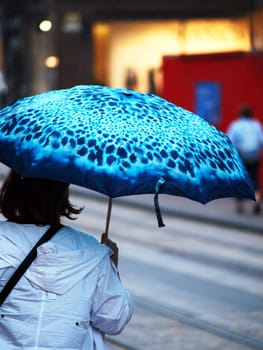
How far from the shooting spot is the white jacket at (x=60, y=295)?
128 inches

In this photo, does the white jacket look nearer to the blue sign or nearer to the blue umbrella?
the blue umbrella

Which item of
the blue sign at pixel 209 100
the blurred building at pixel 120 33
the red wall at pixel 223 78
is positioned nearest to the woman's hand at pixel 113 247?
the red wall at pixel 223 78

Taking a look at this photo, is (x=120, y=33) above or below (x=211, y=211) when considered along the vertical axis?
above

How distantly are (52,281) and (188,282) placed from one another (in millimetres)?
7287

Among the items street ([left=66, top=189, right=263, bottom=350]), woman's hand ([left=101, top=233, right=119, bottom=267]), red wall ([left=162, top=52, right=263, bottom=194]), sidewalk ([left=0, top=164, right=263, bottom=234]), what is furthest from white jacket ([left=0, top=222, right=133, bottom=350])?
red wall ([left=162, top=52, right=263, bottom=194])

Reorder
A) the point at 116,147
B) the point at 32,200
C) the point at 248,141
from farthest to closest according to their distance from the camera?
the point at 248,141
the point at 32,200
the point at 116,147

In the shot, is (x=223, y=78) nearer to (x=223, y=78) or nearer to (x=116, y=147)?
(x=223, y=78)

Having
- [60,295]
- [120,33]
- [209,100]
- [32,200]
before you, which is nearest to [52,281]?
[60,295]

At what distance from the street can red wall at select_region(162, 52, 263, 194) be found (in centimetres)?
394

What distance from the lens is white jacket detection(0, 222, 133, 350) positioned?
128 inches

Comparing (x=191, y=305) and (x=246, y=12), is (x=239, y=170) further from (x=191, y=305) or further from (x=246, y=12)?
(x=246, y=12)

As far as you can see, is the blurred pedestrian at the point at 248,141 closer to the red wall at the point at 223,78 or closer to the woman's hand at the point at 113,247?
the red wall at the point at 223,78

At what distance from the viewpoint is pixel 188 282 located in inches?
413

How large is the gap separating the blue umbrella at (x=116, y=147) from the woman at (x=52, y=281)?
0.18m
